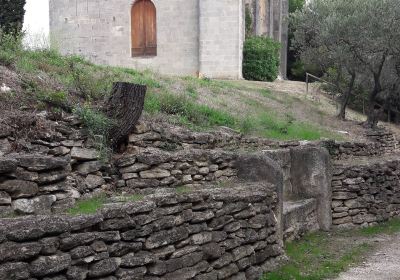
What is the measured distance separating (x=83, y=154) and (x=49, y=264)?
87.2 inches

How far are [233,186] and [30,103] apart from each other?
2982mm

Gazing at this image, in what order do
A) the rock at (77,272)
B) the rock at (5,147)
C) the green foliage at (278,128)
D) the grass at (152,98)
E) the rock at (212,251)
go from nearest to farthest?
1. the rock at (77,272)
2. the rock at (5,147)
3. the rock at (212,251)
4. the grass at (152,98)
5. the green foliage at (278,128)

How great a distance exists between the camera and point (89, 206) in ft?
18.5

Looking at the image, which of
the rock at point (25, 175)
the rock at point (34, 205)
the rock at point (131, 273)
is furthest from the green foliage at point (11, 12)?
the rock at point (131, 273)

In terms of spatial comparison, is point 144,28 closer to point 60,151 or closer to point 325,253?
point 325,253

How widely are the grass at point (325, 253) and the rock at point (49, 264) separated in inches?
135

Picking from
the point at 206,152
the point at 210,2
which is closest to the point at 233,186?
the point at 206,152

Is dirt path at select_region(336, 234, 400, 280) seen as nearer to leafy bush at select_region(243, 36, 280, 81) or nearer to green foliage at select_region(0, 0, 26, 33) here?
green foliage at select_region(0, 0, 26, 33)

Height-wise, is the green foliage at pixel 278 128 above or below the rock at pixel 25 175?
below

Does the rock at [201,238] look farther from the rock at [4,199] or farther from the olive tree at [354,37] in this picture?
the olive tree at [354,37]

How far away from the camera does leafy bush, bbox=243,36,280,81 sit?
24219 millimetres

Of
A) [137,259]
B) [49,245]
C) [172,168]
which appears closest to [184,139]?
[172,168]

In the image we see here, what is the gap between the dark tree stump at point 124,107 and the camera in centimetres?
735

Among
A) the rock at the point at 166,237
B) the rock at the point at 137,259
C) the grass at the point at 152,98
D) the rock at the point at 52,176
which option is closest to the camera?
the rock at the point at 137,259
